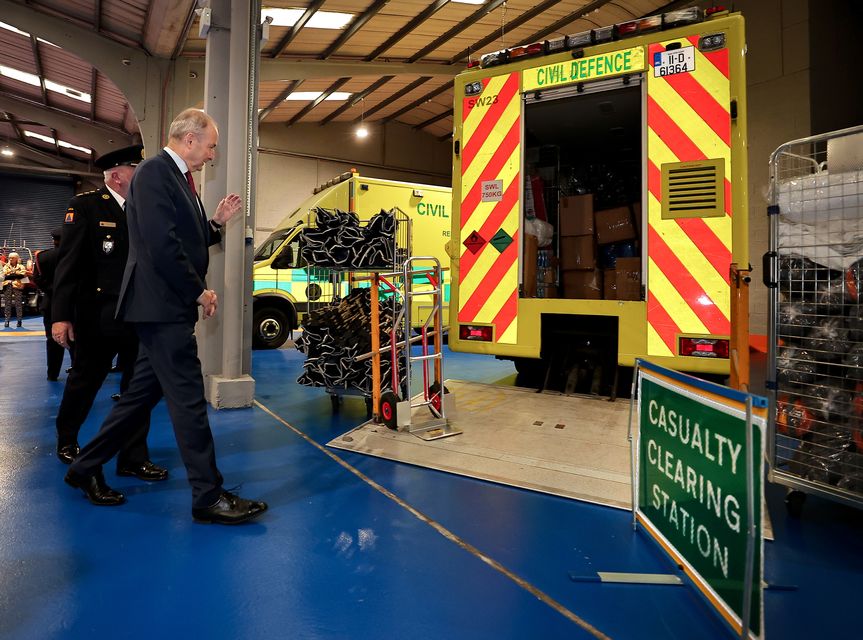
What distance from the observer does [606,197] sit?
18.5ft

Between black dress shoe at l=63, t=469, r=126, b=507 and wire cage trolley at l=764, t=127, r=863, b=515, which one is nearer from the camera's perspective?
wire cage trolley at l=764, t=127, r=863, b=515

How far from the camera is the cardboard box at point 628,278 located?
175 inches

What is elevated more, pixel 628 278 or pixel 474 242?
pixel 474 242

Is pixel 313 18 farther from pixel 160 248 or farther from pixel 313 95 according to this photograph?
pixel 160 248

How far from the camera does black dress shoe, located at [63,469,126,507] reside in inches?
102

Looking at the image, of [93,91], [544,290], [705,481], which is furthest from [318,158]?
[705,481]

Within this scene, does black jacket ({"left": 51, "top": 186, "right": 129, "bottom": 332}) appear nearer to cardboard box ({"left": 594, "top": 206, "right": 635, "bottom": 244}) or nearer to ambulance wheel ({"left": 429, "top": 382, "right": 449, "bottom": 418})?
ambulance wheel ({"left": 429, "top": 382, "right": 449, "bottom": 418})

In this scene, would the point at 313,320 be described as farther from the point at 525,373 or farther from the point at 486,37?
the point at 486,37

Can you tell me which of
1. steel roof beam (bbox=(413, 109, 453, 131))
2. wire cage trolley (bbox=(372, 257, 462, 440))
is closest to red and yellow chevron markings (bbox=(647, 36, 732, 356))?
wire cage trolley (bbox=(372, 257, 462, 440))

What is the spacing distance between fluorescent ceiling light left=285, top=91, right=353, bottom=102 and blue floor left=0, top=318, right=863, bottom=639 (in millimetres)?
11613

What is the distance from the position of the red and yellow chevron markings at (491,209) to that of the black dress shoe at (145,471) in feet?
8.54

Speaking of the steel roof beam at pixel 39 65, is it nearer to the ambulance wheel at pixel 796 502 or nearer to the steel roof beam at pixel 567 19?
the steel roof beam at pixel 567 19

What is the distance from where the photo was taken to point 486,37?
1079 cm

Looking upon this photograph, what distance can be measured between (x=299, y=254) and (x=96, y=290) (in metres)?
5.31
